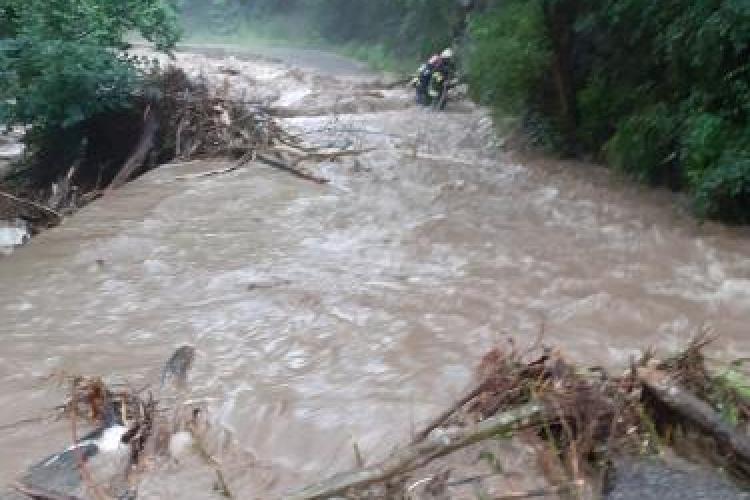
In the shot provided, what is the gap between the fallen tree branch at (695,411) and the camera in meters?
3.66

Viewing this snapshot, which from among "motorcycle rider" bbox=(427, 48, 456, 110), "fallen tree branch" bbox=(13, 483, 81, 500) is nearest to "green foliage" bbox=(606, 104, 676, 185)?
"fallen tree branch" bbox=(13, 483, 81, 500)

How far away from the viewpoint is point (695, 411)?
12.5 ft

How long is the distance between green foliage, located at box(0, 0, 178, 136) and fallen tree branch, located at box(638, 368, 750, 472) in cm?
948

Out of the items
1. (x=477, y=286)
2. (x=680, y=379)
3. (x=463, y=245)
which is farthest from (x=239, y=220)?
(x=680, y=379)

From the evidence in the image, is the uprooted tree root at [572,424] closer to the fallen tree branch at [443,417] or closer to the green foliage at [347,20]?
the fallen tree branch at [443,417]

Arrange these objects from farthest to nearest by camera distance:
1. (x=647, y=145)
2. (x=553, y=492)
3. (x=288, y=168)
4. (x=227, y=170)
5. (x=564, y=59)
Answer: (x=227, y=170) < (x=288, y=168) < (x=564, y=59) < (x=647, y=145) < (x=553, y=492)

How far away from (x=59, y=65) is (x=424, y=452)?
9.33 metres

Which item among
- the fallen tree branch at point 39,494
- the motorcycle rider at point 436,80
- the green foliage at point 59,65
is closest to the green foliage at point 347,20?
the motorcycle rider at point 436,80

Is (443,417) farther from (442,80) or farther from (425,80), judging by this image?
(425,80)

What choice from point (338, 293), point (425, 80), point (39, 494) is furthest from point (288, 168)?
point (39, 494)

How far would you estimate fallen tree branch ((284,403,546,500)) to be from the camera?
3.62 meters

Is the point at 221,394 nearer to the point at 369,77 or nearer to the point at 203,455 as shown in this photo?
the point at 203,455

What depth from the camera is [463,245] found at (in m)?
7.93

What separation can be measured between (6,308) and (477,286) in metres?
3.67
